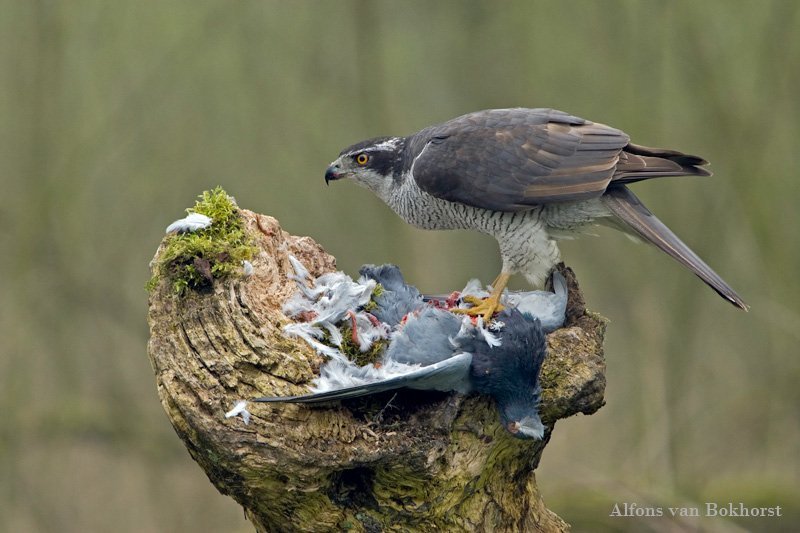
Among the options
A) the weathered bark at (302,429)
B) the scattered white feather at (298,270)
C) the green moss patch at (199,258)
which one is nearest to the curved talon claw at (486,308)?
the weathered bark at (302,429)

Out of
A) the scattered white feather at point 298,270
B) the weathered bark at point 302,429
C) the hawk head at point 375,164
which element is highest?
the hawk head at point 375,164

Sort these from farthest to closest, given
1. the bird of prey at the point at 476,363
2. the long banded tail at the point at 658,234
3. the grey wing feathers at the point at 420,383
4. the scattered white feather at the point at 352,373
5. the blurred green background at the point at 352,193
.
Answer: the blurred green background at the point at 352,193
the long banded tail at the point at 658,234
the bird of prey at the point at 476,363
the scattered white feather at the point at 352,373
the grey wing feathers at the point at 420,383

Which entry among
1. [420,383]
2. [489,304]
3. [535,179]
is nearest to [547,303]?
[489,304]

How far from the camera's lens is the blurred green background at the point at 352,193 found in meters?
7.40

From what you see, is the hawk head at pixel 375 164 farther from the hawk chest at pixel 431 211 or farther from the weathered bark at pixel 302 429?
the weathered bark at pixel 302 429

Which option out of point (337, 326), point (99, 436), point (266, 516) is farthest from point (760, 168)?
point (99, 436)

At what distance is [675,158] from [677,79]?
3221mm

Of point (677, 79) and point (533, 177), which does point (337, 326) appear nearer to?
point (533, 177)

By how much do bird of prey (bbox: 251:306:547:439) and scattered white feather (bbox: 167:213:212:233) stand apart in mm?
806

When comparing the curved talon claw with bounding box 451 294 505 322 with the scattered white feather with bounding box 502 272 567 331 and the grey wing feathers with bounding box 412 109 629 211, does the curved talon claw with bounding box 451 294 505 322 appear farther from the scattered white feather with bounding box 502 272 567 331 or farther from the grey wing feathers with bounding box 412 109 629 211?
the grey wing feathers with bounding box 412 109 629 211

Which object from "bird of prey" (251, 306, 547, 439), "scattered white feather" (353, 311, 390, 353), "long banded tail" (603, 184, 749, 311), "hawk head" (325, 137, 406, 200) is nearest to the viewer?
"bird of prey" (251, 306, 547, 439)

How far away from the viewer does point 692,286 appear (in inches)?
305

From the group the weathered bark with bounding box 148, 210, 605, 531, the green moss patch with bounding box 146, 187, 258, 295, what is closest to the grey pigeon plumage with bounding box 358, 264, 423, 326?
the weathered bark with bounding box 148, 210, 605, 531

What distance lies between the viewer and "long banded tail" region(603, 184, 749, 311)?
4434 millimetres
